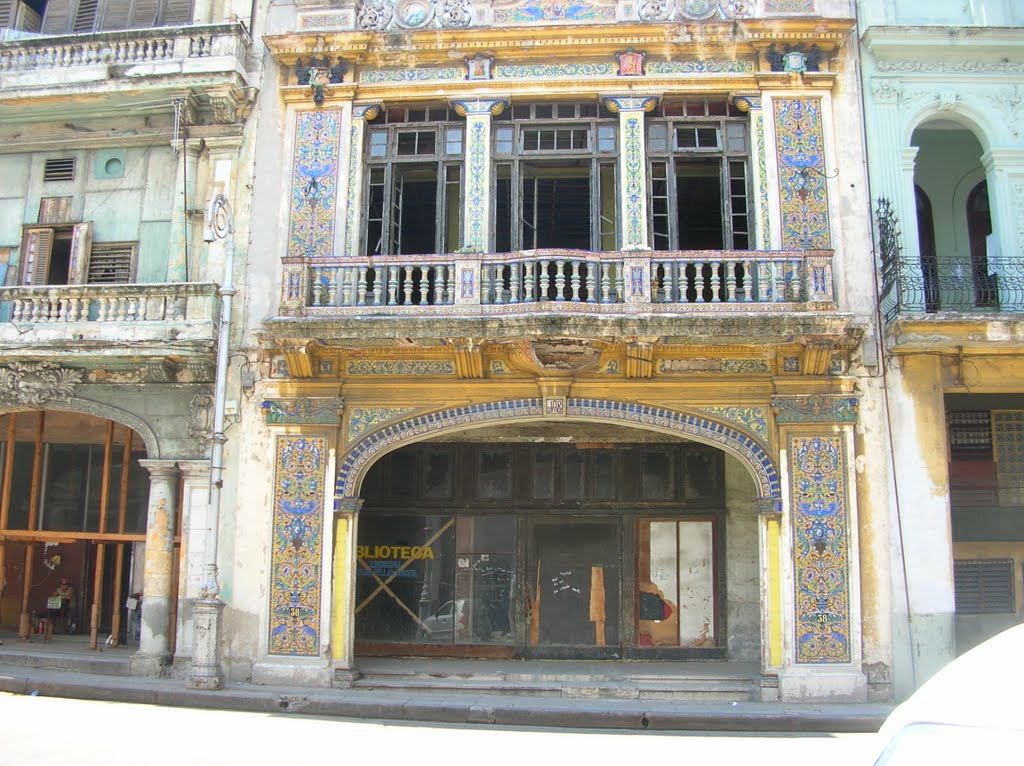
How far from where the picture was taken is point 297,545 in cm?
1126

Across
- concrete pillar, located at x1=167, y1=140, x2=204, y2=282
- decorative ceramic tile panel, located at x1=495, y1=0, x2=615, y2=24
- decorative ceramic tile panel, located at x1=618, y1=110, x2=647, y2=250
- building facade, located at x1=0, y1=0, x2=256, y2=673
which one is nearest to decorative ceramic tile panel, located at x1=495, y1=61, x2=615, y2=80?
decorative ceramic tile panel, located at x1=495, y1=0, x2=615, y2=24

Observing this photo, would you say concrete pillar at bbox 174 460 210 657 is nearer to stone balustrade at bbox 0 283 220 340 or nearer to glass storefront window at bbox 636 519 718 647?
stone balustrade at bbox 0 283 220 340

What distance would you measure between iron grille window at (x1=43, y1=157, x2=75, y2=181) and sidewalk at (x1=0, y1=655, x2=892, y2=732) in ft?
23.0

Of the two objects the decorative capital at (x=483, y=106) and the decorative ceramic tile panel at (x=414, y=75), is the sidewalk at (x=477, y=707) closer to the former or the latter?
the decorative capital at (x=483, y=106)

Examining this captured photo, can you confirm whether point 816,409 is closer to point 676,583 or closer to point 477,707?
point 676,583

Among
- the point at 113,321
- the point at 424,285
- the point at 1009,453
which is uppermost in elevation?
the point at 424,285

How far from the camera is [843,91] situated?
11695 mm

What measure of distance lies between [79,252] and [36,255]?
2.45ft

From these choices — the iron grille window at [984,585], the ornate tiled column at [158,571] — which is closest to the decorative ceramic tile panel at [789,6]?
the iron grille window at [984,585]

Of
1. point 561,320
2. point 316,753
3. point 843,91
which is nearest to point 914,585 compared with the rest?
point 561,320

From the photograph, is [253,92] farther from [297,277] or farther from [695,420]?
[695,420]

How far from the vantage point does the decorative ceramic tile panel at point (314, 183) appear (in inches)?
472

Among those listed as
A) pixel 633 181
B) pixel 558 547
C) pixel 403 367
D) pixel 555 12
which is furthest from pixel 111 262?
pixel 558 547

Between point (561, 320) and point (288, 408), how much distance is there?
3889 mm
